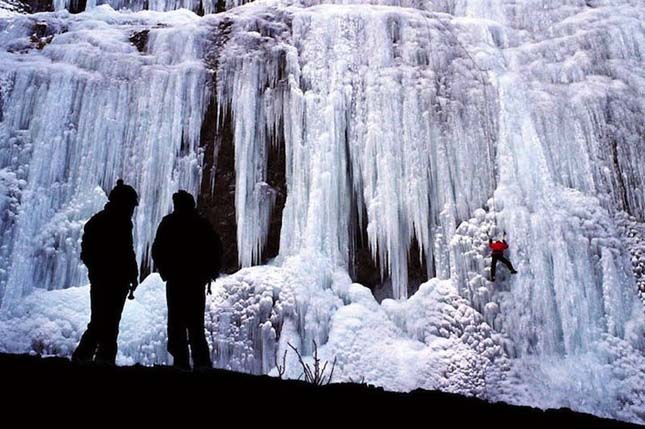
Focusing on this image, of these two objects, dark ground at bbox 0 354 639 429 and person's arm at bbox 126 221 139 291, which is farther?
person's arm at bbox 126 221 139 291

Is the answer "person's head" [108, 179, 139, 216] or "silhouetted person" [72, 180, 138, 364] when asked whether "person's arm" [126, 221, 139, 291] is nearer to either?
"silhouetted person" [72, 180, 138, 364]

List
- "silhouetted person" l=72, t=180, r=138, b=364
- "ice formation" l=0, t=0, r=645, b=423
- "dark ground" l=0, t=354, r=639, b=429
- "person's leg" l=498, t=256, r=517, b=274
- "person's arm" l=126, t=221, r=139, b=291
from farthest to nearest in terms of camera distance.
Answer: "person's leg" l=498, t=256, r=517, b=274
"ice formation" l=0, t=0, r=645, b=423
"person's arm" l=126, t=221, r=139, b=291
"silhouetted person" l=72, t=180, r=138, b=364
"dark ground" l=0, t=354, r=639, b=429

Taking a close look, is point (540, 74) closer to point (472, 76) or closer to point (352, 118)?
point (472, 76)

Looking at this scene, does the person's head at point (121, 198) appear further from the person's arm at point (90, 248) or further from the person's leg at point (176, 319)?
the person's leg at point (176, 319)

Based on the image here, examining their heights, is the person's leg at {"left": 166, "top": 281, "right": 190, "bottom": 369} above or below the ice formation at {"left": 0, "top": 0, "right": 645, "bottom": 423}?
below

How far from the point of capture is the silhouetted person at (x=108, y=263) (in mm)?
3977

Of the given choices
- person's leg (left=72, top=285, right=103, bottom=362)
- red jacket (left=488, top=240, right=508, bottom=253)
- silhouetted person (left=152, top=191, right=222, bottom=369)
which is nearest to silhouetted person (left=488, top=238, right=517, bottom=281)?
red jacket (left=488, top=240, right=508, bottom=253)

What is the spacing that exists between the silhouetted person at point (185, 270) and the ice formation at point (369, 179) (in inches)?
139

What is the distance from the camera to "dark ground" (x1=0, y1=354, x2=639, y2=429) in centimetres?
199

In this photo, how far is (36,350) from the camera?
7246mm

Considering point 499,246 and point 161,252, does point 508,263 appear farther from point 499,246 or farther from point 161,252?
point 161,252

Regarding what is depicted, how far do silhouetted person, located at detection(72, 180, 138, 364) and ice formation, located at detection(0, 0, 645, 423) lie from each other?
345 cm

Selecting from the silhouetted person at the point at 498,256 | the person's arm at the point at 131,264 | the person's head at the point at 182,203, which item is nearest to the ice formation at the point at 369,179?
the silhouetted person at the point at 498,256

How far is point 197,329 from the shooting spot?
3990mm
